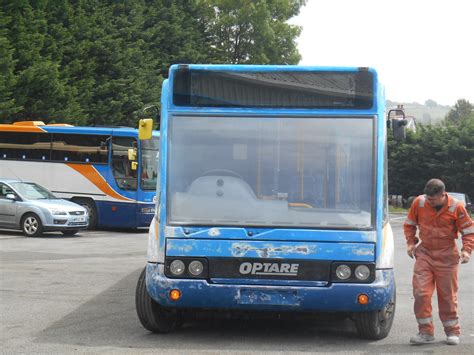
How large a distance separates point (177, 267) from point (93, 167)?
19207 millimetres

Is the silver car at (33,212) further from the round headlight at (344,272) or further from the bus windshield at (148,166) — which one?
the round headlight at (344,272)

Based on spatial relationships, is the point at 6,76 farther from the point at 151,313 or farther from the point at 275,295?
the point at 275,295

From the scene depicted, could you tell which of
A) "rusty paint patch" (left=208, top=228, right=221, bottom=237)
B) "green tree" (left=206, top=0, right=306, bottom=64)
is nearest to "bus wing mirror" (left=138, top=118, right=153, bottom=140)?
"rusty paint patch" (left=208, top=228, right=221, bottom=237)

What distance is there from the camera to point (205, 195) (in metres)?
8.55

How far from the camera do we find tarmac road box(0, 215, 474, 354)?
8273 millimetres

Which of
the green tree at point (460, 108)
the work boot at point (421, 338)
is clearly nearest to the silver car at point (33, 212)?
the work boot at point (421, 338)

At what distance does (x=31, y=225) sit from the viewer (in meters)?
23.4

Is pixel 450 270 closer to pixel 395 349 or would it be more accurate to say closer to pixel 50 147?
pixel 395 349

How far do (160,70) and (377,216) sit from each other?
44171mm

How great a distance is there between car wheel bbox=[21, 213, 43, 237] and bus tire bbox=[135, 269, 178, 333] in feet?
48.7

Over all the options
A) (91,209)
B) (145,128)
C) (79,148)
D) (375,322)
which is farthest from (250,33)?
(375,322)

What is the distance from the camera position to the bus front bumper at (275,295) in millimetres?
8141

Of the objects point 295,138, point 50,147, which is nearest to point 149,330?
point 295,138

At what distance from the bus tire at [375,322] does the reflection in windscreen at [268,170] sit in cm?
97
